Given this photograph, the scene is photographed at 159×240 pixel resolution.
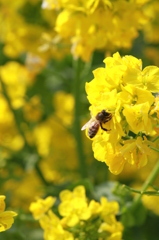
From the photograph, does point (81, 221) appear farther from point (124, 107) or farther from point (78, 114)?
point (78, 114)

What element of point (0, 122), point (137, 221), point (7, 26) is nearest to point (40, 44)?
point (7, 26)

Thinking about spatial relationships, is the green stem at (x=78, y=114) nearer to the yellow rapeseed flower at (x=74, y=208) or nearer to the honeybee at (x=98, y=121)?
the yellow rapeseed flower at (x=74, y=208)

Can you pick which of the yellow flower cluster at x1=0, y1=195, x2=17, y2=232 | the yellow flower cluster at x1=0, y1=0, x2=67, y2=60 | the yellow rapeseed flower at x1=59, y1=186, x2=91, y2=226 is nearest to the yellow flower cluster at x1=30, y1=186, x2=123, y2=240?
the yellow rapeseed flower at x1=59, y1=186, x2=91, y2=226

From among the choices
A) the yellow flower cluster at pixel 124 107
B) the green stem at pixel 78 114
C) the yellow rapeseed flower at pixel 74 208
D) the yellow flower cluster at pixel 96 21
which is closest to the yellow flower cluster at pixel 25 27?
the green stem at pixel 78 114

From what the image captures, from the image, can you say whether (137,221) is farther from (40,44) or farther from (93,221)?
(40,44)

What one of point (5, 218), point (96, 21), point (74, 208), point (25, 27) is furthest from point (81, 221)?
point (25, 27)

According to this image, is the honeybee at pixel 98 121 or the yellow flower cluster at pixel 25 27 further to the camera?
the yellow flower cluster at pixel 25 27

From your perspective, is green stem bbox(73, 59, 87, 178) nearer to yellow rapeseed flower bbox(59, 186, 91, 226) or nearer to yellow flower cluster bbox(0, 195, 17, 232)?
yellow rapeseed flower bbox(59, 186, 91, 226)
